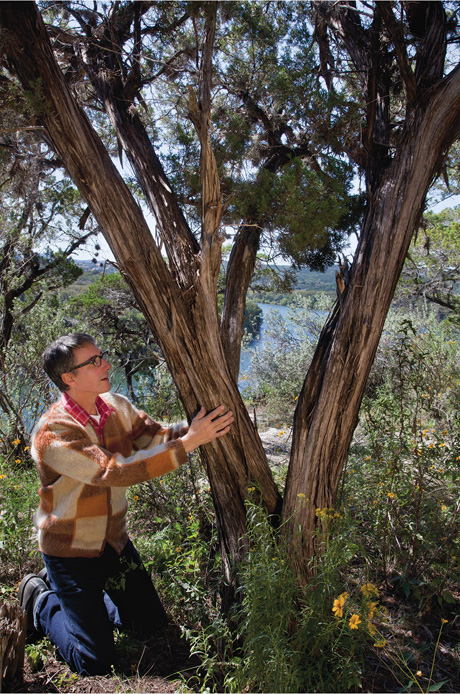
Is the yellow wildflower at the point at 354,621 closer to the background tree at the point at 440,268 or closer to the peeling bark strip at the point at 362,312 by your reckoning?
the peeling bark strip at the point at 362,312

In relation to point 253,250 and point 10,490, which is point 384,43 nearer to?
point 253,250

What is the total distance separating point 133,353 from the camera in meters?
9.11

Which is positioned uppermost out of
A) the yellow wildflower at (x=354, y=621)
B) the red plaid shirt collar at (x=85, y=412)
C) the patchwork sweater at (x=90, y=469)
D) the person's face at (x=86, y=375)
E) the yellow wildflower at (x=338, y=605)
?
the person's face at (x=86, y=375)

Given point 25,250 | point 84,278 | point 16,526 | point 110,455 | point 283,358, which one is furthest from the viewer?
point 84,278

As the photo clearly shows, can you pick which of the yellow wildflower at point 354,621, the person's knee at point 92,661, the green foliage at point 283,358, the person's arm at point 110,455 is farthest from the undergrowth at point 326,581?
the green foliage at point 283,358

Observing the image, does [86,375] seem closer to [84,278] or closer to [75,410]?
[75,410]

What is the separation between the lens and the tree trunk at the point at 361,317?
237 cm

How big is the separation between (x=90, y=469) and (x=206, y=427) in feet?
1.83

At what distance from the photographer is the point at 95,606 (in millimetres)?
2252

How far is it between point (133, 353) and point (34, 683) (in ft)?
23.6

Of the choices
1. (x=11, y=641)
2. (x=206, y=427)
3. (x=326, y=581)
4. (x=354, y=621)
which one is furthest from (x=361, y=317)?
(x=11, y=641)

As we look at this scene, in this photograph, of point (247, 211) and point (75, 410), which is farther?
point (247, 211)

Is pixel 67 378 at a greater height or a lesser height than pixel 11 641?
greater

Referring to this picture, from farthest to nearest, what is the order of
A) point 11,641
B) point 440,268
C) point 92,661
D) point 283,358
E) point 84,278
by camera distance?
1. point 84,278
2. point 440,268
3. point 283,358
4. point 92,661
5. point 11,641
